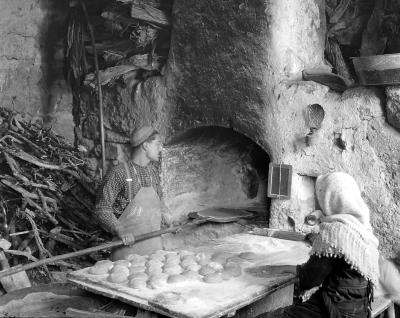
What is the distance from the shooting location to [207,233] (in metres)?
5.25

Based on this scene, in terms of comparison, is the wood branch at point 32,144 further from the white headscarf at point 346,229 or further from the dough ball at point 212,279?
the white headscarf at point 346,229

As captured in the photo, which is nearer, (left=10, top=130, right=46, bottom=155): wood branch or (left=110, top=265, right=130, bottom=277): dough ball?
(left=110, top=265, right=130, bottom=277): dough ball

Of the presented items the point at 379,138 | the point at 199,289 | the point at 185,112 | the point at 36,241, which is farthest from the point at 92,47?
the point at 199,289

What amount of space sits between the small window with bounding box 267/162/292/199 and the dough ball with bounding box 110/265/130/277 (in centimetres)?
197

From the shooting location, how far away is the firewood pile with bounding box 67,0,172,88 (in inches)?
213

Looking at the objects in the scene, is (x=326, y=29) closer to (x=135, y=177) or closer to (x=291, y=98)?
(x=291, y=98)

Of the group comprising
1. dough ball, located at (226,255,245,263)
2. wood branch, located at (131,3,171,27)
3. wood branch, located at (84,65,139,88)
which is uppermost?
wood branch, located at (131,3,171,27)

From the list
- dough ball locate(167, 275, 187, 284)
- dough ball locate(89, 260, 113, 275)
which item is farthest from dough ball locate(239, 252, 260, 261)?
dough ball locate(89, 260, 113, 275)

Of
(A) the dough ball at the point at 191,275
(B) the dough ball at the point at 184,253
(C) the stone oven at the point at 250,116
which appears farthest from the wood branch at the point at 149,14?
(A) the dough ball at the point at 191,275

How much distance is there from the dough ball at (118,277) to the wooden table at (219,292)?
0.03 m

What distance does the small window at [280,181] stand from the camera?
452cm

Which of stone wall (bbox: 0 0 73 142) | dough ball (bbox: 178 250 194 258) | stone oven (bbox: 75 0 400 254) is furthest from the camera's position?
stone wall (bbox: 0 0 73 142)

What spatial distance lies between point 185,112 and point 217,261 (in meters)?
2.28

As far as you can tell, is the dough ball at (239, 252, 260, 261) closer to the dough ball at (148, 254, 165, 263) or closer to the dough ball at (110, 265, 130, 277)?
the dough ball at (148, 254, 165, 263)
